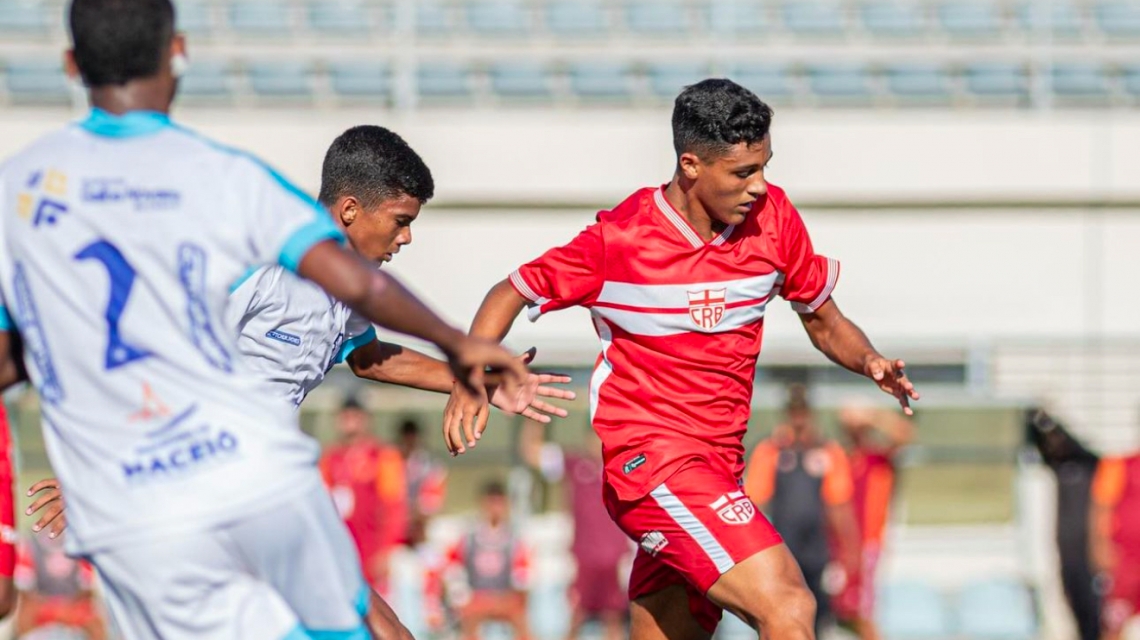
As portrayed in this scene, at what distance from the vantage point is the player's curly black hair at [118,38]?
3637 millimetres

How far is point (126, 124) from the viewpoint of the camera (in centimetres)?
369

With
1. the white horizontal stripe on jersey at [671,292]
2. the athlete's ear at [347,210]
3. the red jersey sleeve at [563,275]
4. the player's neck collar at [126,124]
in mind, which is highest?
the player's neck collar at [126,124]

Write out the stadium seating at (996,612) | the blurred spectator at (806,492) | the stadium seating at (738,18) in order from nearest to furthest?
1. the blurred spectator at (806,492)
2. the stadium seating at (996,612)
3. the stadium seating at (738,18)

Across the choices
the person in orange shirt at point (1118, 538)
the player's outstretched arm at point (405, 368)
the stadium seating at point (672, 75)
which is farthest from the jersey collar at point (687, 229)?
the stadium seating at point (672, 75)

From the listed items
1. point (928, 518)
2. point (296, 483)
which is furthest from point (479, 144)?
point (296, 483)

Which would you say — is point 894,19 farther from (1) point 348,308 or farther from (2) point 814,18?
(1) point 348,308

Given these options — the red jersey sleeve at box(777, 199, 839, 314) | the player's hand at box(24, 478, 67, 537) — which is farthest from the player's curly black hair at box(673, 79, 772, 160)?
the player's hand at box(24, 478, 67, 537)

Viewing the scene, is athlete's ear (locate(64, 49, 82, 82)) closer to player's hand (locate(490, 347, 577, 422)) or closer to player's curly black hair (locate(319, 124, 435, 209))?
player's hand (locate(490, 347, 577, 422))

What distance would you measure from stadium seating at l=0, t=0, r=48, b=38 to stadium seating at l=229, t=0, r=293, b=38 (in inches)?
89.0

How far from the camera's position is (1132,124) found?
1709cm

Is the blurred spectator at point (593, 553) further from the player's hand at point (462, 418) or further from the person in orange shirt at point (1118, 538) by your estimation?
the player's hand at point (462, 418)

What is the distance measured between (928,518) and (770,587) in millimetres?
11281

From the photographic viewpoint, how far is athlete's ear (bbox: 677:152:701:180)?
19.0 feet

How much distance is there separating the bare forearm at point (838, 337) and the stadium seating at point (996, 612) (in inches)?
383
